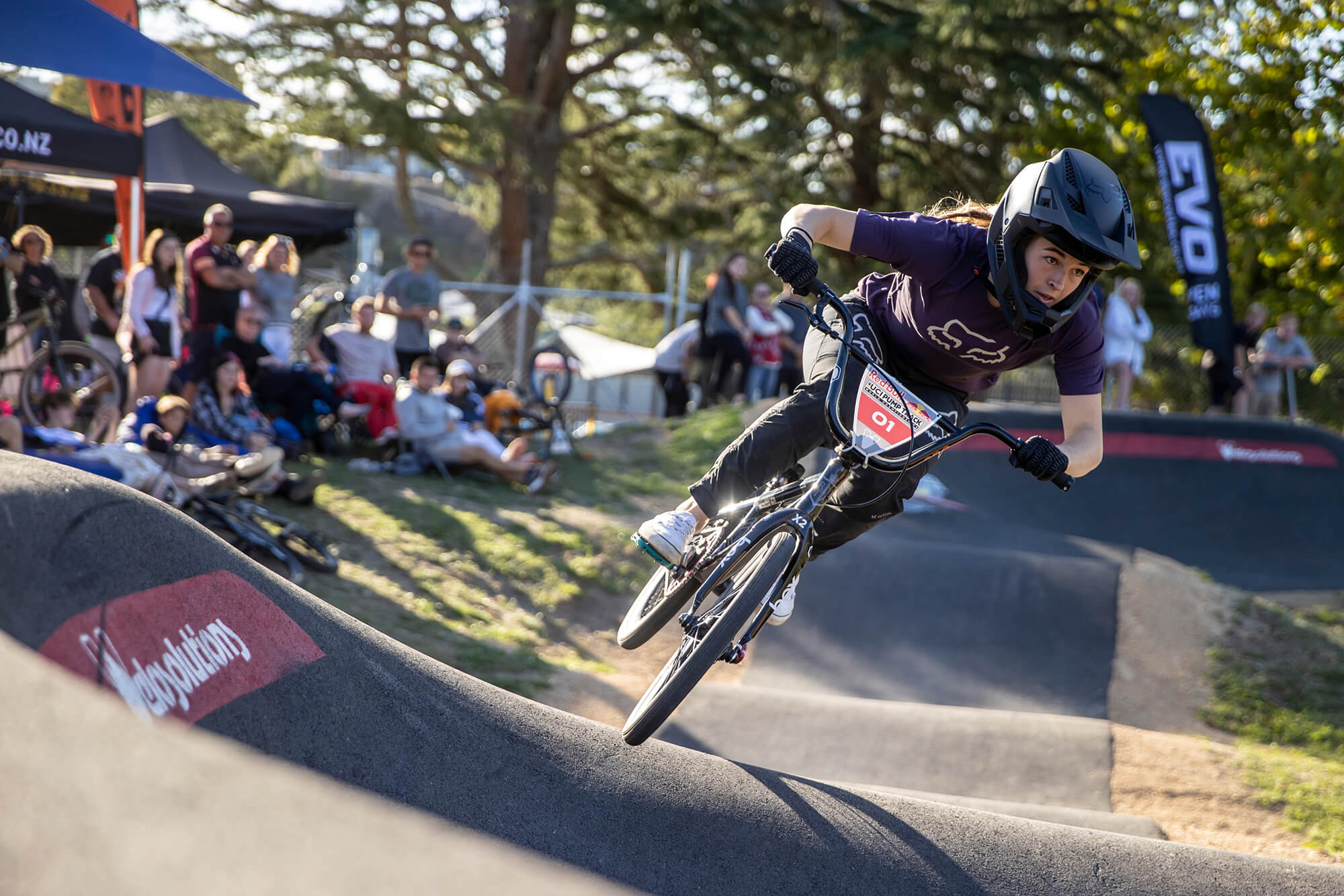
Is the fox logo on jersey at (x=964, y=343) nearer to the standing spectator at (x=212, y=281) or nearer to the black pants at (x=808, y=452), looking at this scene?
the black pants at (x=808, y=452)

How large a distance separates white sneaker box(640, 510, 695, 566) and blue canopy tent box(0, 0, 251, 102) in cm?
440

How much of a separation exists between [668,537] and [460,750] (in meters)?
1.08

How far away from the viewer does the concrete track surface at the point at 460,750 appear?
245cm

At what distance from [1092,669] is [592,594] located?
3.58 metres

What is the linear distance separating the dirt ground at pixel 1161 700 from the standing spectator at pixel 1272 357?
7.10m

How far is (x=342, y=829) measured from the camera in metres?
1.08

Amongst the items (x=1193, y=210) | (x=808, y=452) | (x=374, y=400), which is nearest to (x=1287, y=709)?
(x=808, y=452)

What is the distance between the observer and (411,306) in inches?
427

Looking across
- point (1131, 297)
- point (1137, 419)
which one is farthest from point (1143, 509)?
point (1131, 297)

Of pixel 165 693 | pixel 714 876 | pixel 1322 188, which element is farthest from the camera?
pixel 1322 188

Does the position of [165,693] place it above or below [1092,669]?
above

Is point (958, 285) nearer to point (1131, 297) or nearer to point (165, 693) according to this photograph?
point (165, 693)

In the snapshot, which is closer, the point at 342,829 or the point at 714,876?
the point at 342,829

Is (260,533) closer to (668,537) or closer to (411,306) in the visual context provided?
(668,537)
